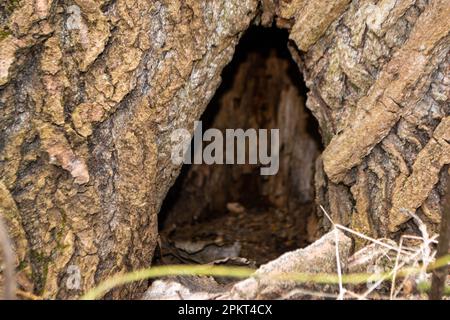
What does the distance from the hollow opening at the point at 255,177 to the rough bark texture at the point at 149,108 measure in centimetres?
108

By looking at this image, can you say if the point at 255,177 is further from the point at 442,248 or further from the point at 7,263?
the point at 7,263

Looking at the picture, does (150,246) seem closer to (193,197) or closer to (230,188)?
(193,197)

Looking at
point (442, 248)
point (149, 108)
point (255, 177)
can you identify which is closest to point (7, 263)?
point (149, 108)

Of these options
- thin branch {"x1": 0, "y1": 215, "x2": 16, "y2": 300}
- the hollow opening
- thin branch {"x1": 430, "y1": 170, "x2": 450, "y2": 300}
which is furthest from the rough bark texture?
the hollow opening

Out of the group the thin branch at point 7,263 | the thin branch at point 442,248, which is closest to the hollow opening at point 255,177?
the thin branch at point 442,248

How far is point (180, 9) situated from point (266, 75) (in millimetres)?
1638

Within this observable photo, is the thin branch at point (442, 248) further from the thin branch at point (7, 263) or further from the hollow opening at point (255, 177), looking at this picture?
the hollow opening at point (255, 177)

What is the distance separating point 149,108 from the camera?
244 centimetres

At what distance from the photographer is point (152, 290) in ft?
7.09

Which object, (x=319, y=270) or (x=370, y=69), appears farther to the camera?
(x=370, y=69)

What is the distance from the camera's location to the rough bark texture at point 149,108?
85.6 inches

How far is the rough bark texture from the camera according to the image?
217 cm

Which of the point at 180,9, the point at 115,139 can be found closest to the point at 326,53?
the point at 180,9

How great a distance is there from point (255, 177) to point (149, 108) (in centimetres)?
188
